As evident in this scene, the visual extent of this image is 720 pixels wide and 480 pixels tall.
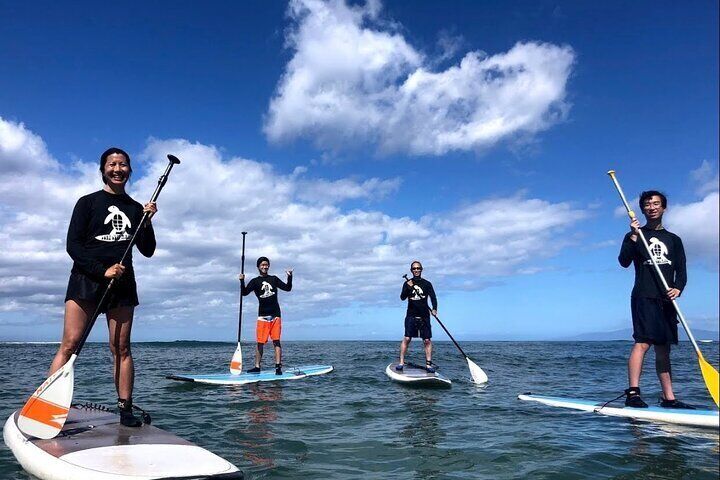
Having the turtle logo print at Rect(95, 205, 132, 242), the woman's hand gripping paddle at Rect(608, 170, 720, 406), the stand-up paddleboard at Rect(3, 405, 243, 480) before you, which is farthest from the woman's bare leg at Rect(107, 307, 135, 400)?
the woman's hand gripping paddle at Rect(608, 170, 720, 406)

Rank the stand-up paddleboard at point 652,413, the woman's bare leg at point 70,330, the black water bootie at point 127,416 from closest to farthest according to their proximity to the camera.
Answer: the woman's bare leg at point 70,330 → the black water bootie at point 127,416 → the stand-up paddleboard at point 652,413

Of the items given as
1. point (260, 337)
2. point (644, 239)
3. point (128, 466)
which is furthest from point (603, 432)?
point (260, 337)

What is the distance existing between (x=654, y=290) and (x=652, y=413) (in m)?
1.66

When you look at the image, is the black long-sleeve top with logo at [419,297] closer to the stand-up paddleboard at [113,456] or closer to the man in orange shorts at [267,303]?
the man in orange shorts at [267,303]

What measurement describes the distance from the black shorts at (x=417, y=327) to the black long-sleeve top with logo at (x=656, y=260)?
6.11 metres

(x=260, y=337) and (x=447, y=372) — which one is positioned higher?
(x=260, y=337)

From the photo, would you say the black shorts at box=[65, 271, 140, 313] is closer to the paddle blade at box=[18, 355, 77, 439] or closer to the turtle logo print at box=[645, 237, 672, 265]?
the paddle blade at box=[18, 355, 77, 439]

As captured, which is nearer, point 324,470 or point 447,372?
point 324,470

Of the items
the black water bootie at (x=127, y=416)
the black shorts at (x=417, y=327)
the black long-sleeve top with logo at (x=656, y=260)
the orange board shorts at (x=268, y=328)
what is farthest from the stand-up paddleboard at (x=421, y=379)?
the black water bootie at (x=127, y=416)

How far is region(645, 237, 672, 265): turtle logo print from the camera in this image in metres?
6.52

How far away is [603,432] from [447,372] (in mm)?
8651

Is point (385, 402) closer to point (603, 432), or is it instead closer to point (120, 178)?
point (603, 432)

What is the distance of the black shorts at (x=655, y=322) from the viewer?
20.7ft

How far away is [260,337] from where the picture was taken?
12.0m
